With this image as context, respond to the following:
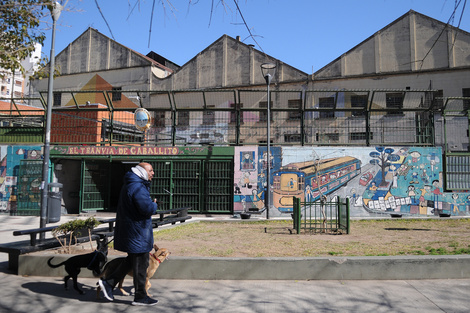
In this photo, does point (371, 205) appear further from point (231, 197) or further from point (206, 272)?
point (206, 272)

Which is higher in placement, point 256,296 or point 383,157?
point 383,157

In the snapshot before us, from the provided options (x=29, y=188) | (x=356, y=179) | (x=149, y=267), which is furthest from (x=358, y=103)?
(x=29, y=188)

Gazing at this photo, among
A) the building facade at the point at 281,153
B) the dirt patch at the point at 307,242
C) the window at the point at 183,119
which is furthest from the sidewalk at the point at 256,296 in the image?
the window at the point at 183,119

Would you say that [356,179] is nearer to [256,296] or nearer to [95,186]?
[256,296]

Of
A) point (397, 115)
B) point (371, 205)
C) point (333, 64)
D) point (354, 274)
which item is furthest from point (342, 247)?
point (333, 64)

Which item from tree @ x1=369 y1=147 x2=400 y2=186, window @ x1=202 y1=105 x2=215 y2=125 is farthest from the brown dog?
tree @ x1=369 y1=147 x2=400 y2=186

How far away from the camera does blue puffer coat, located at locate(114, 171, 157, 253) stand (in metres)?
4.58

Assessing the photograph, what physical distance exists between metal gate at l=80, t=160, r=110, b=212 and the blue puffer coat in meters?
12.6

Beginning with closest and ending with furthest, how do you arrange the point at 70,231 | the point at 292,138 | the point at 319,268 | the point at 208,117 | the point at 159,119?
the point at 319,268
the point at 70,231
the point at 292,138
the point at 208,117
the point at 159,119

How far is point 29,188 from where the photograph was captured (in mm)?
15734

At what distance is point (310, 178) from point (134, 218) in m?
11.4

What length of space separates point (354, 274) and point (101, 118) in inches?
584

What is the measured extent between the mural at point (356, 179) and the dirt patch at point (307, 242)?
3791 millimetres

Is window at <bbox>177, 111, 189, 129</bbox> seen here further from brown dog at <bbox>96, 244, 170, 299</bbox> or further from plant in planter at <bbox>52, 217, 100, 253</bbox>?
brown dog at <bbox>96, 244, 170, 299</bbox>
